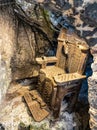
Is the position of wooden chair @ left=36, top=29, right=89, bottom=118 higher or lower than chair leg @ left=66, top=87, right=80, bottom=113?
higher

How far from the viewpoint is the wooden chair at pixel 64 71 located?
374 cm

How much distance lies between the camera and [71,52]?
4.13 meters

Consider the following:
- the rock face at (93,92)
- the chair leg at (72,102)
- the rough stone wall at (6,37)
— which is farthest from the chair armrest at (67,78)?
the rough stone wall at (6,37)

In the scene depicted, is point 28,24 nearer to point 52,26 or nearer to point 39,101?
point 52,26

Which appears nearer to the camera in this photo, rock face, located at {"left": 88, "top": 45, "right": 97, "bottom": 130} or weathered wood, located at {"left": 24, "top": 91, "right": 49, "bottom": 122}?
rock face, located at {"left": 88, "top": 45, "right": 97, "bottom": 130}

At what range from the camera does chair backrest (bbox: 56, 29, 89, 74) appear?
384 centimetres

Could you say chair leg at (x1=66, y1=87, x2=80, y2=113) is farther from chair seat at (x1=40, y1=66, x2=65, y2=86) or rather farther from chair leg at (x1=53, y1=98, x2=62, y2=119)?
chair seat at (x1=40, y1=66, x2=65, y2=86)

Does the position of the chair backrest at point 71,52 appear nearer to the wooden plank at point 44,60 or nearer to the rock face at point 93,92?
the wooden plank at point 44,60

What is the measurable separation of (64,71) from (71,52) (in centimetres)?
43

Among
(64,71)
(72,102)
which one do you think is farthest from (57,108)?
(64,71)

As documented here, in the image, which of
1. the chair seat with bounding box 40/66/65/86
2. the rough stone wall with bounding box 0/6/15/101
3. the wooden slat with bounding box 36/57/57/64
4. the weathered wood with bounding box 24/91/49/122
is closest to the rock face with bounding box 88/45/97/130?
the chair seat with bounding box 40/66/65/86

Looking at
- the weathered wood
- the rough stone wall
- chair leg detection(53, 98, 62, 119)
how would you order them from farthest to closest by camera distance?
the rough stone wall < the weathered wood < chair leg detection(53, 98, 62, 119)

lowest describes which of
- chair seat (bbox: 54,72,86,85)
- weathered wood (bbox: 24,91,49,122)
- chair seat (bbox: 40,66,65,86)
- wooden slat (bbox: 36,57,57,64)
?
weathered wood (bbox: 24,91,49,122)

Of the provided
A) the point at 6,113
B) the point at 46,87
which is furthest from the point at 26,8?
the point at 6,113
